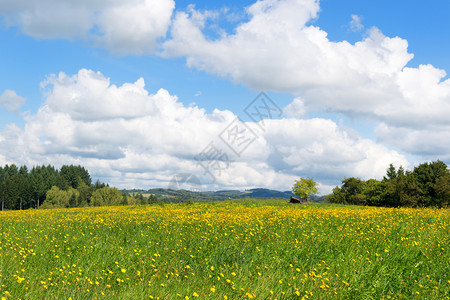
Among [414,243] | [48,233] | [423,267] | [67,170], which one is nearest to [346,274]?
[423,267]

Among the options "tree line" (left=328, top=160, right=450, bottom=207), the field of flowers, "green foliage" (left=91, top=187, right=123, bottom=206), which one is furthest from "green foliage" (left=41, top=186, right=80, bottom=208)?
the field of flowers

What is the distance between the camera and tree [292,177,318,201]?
7829 cm

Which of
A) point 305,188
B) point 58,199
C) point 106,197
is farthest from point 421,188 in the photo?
point 58,199

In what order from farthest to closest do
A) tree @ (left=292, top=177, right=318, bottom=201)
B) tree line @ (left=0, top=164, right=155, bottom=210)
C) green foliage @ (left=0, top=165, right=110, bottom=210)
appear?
green foliage @ (left=0, top=165, right=110, bottom=210)
tree line @ (left=0, top=164, right=155, bottom=210)
tree @ (left=292, top=177, right=318, bottom=201)

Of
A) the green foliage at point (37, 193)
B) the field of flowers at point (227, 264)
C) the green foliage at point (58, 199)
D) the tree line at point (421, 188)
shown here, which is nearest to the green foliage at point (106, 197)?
the green foliage at point (37, 193)

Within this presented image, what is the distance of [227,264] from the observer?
7102mm

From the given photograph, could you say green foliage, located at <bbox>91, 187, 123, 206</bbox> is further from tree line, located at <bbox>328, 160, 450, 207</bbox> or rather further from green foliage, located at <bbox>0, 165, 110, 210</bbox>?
tree line, located at <bbox>328, 160, 450, 207</bbox>

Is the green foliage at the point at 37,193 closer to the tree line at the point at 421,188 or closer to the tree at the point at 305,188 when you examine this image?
the tree at the point at 305,188

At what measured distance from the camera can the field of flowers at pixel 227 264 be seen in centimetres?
552

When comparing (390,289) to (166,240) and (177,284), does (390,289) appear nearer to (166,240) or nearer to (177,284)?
(177,284)

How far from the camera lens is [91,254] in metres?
7.57

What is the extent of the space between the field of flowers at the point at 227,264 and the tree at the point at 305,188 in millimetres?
68900

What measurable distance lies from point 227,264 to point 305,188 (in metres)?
75.2

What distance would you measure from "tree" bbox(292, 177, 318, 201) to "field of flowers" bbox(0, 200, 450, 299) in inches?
2713
